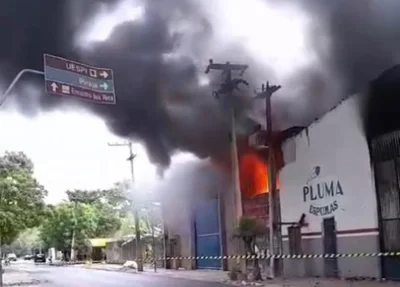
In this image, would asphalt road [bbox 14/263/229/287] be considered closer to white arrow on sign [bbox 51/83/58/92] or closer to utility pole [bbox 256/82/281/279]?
utility pole [bbox 256/82/281/279]

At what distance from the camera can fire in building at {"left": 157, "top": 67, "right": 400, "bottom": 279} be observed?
18.9 metres

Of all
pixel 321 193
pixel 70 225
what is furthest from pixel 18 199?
pixel 70 225

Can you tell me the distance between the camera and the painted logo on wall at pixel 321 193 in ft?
69.7

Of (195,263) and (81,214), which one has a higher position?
(81,214)

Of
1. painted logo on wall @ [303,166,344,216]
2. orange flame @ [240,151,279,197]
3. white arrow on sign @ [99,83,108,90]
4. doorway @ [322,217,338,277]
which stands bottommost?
doorway @ [322,217,338,277]

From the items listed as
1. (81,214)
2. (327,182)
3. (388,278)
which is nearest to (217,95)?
(327,182)

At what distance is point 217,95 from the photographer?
83.8ft

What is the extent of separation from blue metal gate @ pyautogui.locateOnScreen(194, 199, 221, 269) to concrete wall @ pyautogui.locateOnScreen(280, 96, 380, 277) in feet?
22.3

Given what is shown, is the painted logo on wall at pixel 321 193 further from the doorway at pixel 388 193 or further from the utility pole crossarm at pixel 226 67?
the utility pole crossarm at pixel 226 67

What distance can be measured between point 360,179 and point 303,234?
13.9 feet

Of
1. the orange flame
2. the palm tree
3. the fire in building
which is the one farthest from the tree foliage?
the palm tree

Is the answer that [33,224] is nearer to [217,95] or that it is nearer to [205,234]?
[205,234]

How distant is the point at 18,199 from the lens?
36469mm

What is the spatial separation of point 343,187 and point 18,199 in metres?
20.7
